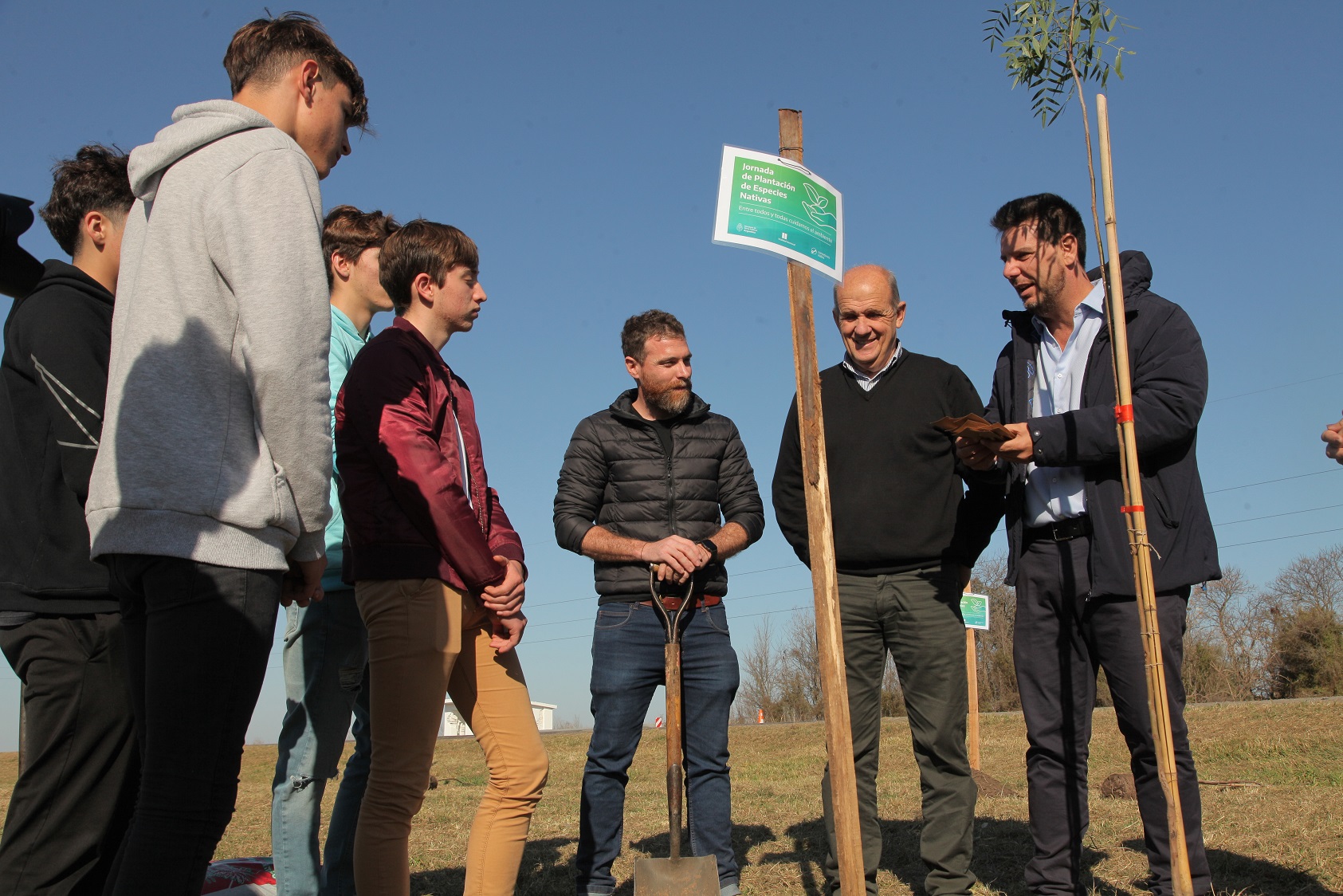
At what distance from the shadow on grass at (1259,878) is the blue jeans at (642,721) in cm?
199

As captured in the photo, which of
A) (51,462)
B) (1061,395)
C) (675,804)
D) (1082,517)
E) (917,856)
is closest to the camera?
(51,462)

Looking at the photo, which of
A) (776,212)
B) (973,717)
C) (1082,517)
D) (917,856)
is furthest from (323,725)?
(973,717)

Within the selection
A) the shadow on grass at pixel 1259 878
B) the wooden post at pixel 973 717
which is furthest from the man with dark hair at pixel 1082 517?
the wooden post at pixel 973 717

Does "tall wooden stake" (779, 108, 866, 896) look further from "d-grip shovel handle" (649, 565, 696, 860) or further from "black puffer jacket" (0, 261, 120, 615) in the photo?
"black puffer jacket" (0, 261, 120, 615)

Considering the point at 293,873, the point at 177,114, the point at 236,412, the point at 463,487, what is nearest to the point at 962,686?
the point at 463,487

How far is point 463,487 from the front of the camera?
128 inches

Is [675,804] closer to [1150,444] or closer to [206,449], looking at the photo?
[1150,444]

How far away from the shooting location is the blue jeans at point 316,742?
136 inches

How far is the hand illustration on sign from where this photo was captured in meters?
3.19

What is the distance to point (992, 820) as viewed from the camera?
5930 mm

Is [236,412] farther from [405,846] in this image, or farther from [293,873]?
[293,873]

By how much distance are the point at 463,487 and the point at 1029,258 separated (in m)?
2.37

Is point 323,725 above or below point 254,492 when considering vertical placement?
below

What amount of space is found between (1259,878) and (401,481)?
3.73 m
